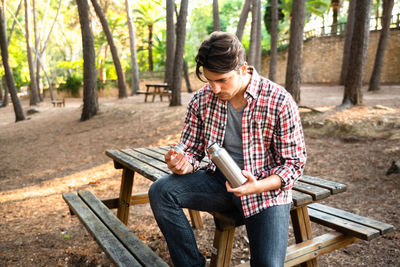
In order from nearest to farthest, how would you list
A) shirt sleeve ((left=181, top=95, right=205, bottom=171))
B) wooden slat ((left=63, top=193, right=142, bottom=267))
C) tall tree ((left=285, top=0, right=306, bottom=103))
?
wooden slat ((left=63, top=193, right=142, bottom=267))
shirt sleeve ((left=181, top=95, right=205, bottom=171))
tall tree ((left=285, top=0, right=306, bottom=103))

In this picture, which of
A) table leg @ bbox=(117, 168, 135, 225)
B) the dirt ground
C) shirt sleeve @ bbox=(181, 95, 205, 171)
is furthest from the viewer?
table leg @ bbox=(117, 168, 135, 225)

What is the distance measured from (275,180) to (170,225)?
26.7 inches

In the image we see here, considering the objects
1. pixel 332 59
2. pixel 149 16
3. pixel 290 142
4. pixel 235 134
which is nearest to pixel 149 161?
pixel 235 134

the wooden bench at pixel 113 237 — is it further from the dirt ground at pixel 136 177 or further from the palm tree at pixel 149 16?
the palm tree at pixel 149 16

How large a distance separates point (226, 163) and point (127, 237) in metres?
1.12

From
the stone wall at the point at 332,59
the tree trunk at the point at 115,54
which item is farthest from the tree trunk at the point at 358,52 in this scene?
the stone wall at the point at 332,59

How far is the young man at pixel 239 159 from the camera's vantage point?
1799 millimetres

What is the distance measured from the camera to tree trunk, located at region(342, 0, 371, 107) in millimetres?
7552

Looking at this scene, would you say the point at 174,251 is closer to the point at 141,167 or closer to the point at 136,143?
the point at 141,167

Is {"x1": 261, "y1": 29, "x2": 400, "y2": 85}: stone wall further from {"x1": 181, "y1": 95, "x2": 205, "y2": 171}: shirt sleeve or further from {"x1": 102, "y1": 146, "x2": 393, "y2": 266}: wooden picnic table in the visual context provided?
{"x1": 181, "y1": 95, "x2": 205, "y2": 171}: shirt sleeve

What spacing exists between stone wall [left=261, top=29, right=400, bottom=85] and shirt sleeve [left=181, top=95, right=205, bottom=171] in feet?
64.1

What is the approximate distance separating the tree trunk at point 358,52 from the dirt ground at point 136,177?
0.48 m

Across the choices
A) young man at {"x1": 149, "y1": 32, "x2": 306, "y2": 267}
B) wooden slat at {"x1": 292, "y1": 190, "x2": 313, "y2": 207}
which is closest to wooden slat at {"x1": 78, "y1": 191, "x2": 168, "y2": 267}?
young man at {"x1": 149, "y1": 32, "x2": 306, "y2": 267}

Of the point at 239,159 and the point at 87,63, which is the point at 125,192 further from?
the point at 87,63
